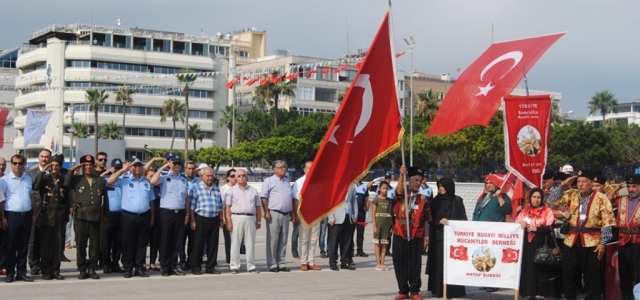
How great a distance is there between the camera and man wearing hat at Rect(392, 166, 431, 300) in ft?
Answer: 39.3

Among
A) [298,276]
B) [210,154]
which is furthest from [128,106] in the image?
[298,276]

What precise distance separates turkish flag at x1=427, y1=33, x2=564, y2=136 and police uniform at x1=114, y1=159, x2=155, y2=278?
16.1 ft

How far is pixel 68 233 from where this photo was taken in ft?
66.0

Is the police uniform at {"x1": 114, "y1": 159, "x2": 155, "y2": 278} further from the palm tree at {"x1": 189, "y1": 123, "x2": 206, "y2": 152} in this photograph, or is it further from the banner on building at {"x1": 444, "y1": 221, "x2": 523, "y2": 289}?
the palm tree at {"x1": 189, "y1": 123, "x2": 206, "y2": 152}

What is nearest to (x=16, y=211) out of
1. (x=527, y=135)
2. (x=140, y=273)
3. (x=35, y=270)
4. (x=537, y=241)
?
(x=35, y=270)

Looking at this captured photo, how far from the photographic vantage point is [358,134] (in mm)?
11305

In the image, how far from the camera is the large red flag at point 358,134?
36.4ft

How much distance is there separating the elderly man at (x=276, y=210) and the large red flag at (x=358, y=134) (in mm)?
4313

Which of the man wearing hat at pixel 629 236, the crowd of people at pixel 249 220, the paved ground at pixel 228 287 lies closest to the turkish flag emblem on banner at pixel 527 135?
the crowd of people at pixel 249 220

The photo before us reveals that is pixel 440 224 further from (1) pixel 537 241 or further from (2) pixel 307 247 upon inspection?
(2) pixel 307 247

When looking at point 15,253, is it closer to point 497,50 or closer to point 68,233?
point 68,233

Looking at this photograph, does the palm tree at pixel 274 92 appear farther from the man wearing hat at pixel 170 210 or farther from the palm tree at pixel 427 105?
the man wearing hat at pixel 170 210

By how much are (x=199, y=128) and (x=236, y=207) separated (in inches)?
3606

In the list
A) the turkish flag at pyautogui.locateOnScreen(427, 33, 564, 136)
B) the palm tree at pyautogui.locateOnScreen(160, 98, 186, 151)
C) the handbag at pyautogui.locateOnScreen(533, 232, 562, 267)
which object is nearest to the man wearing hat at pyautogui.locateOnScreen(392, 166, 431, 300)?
the handbag at pyautogui.locateOnScreen(533, 232, 562, 267)
